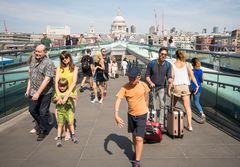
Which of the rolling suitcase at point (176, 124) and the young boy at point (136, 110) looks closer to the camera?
the young boy at point (136, 110)

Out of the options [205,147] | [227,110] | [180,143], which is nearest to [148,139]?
[180,143]

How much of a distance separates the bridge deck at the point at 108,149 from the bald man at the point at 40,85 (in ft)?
1.37

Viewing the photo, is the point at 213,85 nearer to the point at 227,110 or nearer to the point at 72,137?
the point at 227,110

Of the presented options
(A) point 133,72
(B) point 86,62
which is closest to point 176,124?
(A) point 133,72

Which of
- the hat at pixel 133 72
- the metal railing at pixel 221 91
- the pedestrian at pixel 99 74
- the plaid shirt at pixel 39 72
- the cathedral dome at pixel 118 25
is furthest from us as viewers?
the cathedral dome at pixel 118 25

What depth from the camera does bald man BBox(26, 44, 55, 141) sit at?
218 inches

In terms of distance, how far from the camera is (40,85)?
5648 mm

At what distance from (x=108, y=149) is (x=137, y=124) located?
1.19 meters

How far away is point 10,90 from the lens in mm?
7734

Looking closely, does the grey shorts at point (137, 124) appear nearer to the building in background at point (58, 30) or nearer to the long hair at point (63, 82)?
the long hair at point (63, 82)

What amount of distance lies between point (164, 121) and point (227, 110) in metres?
1.88

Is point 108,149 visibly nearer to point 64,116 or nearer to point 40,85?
point 64,116

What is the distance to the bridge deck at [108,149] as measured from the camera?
4.65 m

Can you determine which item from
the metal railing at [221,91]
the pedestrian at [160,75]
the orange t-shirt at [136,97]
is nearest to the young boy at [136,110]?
the orange t-shirt at [136,97]
